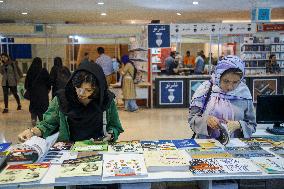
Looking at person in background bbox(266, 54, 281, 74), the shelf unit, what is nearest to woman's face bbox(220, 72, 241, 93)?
person in background bbox(266, 54, 281, 74)

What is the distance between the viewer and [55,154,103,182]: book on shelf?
176 centimetres

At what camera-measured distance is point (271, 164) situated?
6.45ft

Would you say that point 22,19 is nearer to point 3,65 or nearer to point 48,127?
point 3,65

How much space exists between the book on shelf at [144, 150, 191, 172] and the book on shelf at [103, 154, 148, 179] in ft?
0.14

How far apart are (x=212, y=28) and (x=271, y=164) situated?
25.4ft

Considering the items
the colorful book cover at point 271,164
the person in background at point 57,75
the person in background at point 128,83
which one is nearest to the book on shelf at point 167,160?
the colorful book cover at point 271,164

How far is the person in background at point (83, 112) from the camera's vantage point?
2.33m

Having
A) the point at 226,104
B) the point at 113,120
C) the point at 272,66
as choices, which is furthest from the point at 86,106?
the point at 272,66

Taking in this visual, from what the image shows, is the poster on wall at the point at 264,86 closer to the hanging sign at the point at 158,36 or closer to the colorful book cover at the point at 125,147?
the hanging sign at the point at 158,36

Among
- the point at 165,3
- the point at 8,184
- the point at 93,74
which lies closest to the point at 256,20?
the point at 165,3

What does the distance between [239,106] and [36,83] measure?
5.30 m

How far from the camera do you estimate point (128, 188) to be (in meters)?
1.80

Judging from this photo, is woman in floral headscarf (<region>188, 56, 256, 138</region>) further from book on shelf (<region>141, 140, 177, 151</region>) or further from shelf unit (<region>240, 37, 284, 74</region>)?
shelf unit (<region>240, 37, 284, 74</region>)

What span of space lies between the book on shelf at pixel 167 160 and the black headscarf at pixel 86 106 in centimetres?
48
